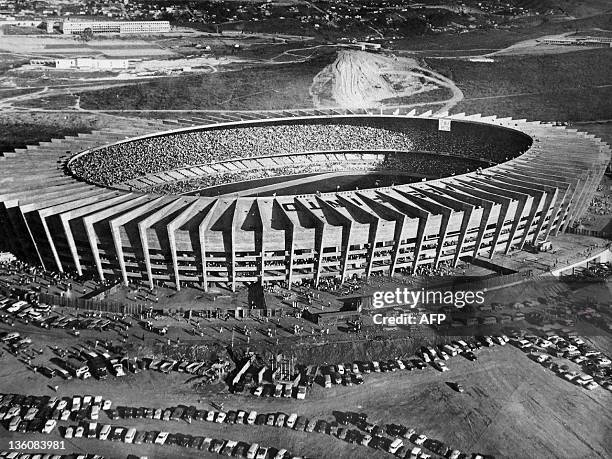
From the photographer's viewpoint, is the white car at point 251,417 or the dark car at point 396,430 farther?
the white car at point 251,417

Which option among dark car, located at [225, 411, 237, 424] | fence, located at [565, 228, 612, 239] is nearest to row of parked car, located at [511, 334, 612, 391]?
dark car, located at [225, 411, 237, 424]

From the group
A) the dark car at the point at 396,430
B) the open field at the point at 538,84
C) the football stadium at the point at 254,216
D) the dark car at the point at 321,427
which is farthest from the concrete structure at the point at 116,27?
the dark car at the point at 396,430

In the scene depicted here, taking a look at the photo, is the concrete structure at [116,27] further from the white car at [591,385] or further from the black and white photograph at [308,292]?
the white car at [591,385]

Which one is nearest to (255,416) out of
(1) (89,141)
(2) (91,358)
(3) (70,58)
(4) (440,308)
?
(2) (91,358)

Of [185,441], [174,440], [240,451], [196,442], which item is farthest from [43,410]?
[240,451]

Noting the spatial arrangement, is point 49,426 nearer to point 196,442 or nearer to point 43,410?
point 43,410

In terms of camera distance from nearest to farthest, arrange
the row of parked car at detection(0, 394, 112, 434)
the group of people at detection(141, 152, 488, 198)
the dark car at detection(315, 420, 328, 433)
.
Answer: the row of parked car at detection(0, 394, 112, 434), the dark car at detection(315, 420, 328, 433), the group of people at detection(141, 152, 488, 198)

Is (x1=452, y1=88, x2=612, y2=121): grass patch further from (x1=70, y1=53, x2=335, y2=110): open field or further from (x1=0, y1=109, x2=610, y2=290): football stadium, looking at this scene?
(x1=0, y1=109, x2=610, y2=290): football stadium
